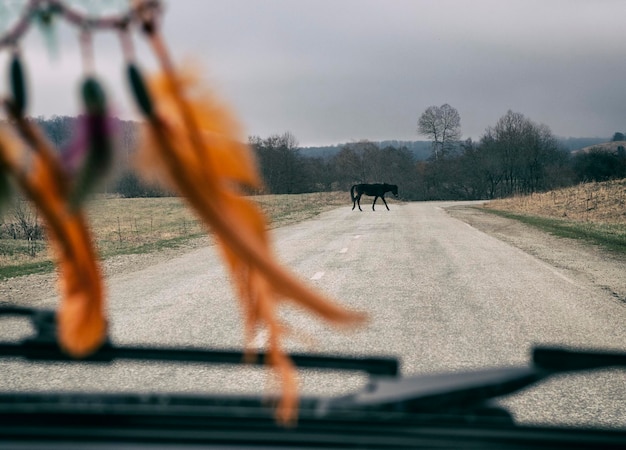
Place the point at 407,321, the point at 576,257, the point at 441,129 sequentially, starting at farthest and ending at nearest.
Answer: the point at 441,129
the point at 576,257
the point at 407,321

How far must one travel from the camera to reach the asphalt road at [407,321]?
4.79m

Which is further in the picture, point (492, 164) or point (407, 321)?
point (492, 164)

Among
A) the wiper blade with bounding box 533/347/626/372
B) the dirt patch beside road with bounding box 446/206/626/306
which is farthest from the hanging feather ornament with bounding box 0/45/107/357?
the dirt patch beside road with bounding box 446/206/626/306

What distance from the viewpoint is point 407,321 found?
695 centimetres

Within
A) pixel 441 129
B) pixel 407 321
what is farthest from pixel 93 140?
pixel 441 129

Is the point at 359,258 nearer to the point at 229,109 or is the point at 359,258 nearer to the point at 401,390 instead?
the point at 401,390

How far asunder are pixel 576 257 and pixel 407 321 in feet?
24.6

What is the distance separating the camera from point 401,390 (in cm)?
180

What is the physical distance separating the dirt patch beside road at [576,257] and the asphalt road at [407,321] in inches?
11.9

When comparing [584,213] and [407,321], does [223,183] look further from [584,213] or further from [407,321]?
[584,213]

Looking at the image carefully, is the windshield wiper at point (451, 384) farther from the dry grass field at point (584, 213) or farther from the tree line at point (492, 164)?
the tree line at point (492, 164)

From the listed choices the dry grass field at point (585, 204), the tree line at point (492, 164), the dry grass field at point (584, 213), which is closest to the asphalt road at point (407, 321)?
the dry grass field at point (584, 213)

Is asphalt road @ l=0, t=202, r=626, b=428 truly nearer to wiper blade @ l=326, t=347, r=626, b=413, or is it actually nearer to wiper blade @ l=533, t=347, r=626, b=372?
wiper blade @ l=326, t=347, r=626, b=413

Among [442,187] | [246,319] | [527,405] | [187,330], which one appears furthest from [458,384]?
[442,187]
